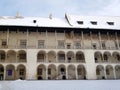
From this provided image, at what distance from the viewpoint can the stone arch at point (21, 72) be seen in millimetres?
34750

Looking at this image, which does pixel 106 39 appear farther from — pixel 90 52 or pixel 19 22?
pixel 19 22

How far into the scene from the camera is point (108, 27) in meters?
38.8

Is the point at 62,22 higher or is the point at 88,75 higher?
the point at 62,22

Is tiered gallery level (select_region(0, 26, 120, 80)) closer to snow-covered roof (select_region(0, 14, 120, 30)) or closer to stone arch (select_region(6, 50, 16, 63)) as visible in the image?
stone arch (select_region(6, 50, 16, 63))

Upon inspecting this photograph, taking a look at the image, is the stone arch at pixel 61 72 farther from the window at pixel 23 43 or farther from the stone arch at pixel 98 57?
the window at pixel 23 43

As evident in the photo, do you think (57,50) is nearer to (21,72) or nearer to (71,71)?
(71,71)

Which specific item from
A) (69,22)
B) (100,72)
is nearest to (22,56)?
(69,22)

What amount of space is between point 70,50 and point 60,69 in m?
3.53

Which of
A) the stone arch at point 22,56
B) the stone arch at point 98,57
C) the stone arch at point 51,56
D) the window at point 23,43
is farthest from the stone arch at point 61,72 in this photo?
the window at point 23,43

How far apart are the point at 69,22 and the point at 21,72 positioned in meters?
12.1
